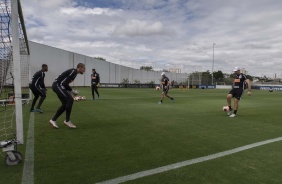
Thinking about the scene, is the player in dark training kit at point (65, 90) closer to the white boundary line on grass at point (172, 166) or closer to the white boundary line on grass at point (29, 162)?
the white boundary line on grass at point (29, 162)

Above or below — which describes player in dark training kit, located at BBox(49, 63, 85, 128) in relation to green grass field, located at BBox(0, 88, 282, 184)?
above

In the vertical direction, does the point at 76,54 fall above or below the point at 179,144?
above

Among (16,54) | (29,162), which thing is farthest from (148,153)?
(16,54)

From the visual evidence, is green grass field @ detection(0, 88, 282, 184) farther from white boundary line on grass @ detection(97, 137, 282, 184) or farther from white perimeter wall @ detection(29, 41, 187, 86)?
white perimeter wall @ detection(29, 41, 187, 86)

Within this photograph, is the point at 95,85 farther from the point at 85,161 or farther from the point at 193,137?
the point at 85,161

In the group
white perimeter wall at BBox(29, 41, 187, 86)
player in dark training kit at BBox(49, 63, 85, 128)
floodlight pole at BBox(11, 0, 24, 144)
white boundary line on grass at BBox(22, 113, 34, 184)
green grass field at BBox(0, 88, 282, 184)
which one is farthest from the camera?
white perimeter wall at BBox(29, 41, 187, 86)

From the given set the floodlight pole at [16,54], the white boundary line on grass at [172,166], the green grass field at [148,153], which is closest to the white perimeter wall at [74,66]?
the green grass field at [148,153]

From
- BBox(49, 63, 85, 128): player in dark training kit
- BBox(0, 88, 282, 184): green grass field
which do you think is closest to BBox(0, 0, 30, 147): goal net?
BBox(0, 88, 282, 184): green grass field

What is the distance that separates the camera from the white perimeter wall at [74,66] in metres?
42.6

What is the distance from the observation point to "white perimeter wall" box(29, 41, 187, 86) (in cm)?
4262

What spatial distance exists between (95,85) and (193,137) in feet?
40.1

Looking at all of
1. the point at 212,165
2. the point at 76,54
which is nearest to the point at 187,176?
the point at 212,165

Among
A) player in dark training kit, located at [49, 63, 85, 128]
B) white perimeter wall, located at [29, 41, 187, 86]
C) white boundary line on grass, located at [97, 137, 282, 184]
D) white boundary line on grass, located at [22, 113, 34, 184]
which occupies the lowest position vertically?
white boundary line on grass, located at [97, 137, 282, 184]

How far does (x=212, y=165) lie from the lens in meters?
4.30
